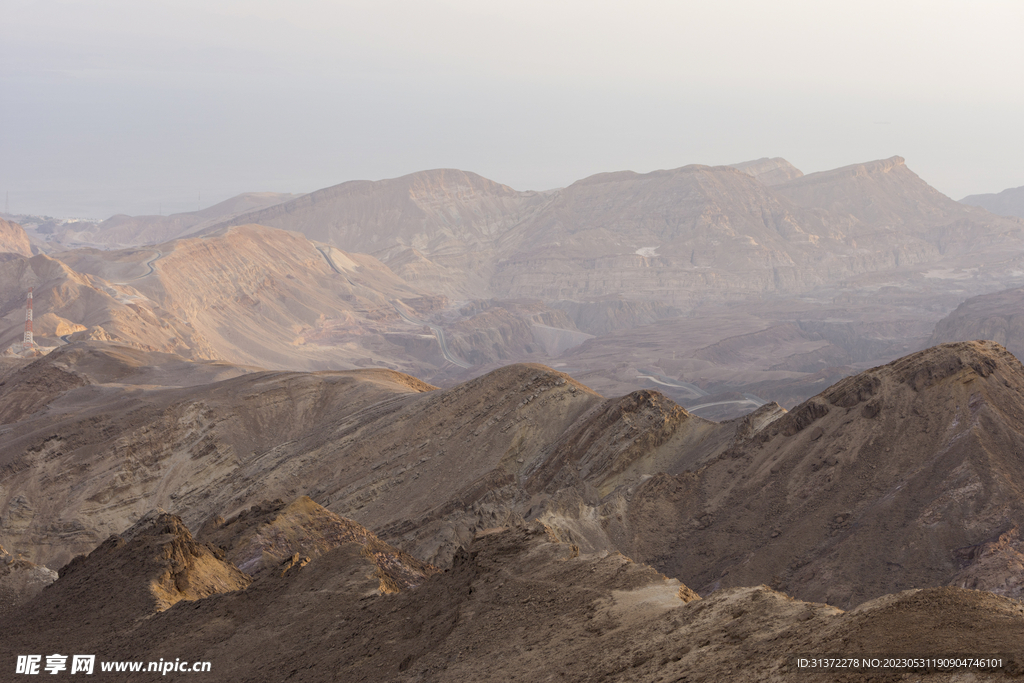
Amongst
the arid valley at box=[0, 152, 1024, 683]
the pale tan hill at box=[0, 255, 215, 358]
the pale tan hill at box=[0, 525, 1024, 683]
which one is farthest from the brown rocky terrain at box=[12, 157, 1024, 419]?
the pale tan hill at box=[0, 525, 1024, 683]

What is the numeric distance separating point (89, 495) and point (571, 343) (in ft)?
423

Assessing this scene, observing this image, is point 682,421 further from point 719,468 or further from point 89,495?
point 89,495

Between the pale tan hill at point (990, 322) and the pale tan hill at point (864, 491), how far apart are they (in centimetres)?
8168

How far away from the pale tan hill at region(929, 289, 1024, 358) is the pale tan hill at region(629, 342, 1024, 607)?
81.7m

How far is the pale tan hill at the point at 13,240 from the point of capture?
170m

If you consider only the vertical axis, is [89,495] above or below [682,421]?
below

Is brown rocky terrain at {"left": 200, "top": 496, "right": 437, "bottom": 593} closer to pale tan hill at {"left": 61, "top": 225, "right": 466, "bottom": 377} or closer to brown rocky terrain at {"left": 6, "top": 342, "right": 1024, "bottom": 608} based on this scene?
brown rocky terrain at {"left": 6, "top": 342, "right": 1024, "bottom": 608}

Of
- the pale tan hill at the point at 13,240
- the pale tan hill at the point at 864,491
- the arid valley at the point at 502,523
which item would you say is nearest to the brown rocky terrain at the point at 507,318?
the arid valley at the point at 502,523

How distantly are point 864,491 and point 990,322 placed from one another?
98.3 metres

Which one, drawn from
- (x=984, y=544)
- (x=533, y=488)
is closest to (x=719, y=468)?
(x=533, y=488)

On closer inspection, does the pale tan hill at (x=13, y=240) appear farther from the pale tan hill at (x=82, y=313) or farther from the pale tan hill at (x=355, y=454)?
the pale tan hill at (x=355, y=454)

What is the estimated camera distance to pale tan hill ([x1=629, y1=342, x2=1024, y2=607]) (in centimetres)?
2411

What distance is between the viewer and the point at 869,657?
10.6 meters

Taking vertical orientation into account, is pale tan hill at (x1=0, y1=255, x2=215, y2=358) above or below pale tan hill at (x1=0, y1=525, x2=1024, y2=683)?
above
